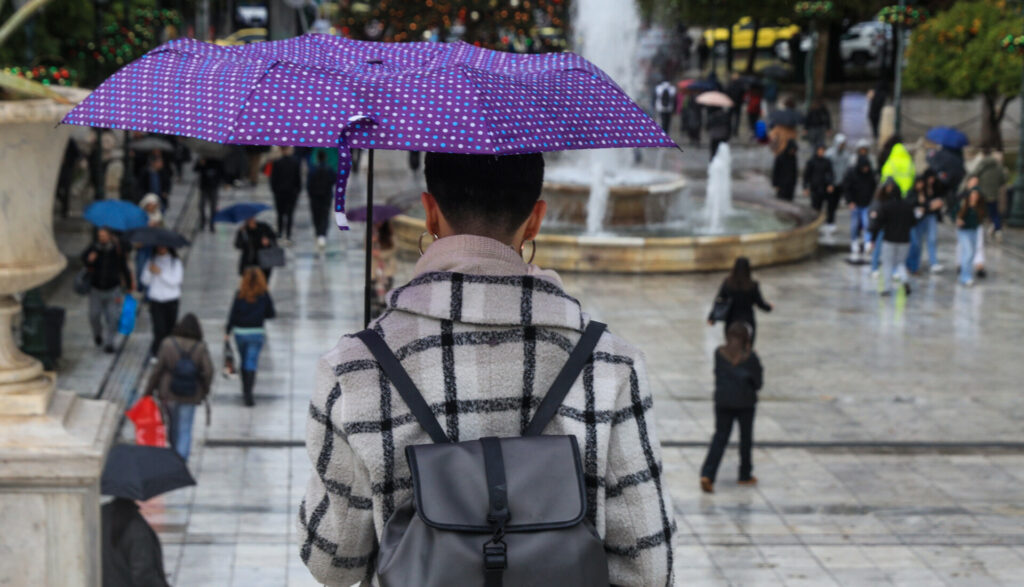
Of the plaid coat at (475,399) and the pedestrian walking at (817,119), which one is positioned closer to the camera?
the plaid coat at (475,399)

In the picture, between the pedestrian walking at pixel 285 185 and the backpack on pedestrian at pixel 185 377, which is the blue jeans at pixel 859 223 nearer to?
the pedestrian walking at pixel 285 185

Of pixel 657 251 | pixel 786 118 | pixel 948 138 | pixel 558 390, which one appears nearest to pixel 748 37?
pixel 786 118

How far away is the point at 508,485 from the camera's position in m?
2.57

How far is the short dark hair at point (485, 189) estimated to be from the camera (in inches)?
113

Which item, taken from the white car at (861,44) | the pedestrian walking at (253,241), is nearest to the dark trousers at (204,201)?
the pedestrian walking at (253,241)

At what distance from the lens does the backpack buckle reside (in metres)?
2.51

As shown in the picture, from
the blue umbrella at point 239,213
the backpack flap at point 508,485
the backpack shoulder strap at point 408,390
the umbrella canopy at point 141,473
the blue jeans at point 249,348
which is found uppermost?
the backpack shoulder strap at point 408,390

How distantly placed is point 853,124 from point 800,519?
3054 cm

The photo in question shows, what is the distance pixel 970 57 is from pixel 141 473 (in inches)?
1001

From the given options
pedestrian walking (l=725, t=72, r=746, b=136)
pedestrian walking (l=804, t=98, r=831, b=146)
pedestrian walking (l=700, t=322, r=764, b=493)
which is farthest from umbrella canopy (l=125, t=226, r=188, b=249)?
pedestrian walking (l=725, t=72, r=746, b=136)

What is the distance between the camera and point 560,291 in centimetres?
281

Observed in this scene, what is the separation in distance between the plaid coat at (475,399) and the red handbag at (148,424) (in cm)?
816

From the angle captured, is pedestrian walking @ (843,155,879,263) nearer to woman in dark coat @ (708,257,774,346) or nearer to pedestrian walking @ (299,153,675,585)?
woman in dark coat @ (708,257,774,346)

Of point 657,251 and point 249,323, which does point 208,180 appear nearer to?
point 657,251
